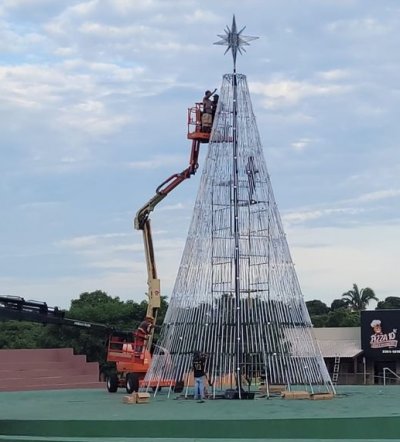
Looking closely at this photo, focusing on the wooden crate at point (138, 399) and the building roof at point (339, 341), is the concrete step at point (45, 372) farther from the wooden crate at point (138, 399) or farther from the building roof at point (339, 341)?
the building roof at point (339, 341)

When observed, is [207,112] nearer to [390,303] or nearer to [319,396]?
[319,396]

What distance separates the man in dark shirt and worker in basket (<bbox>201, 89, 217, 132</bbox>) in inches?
287

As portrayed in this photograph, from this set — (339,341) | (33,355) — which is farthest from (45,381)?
(339,341)

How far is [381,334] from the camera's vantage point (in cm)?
4494

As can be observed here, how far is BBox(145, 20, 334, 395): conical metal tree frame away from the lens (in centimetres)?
2178

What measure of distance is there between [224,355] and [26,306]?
27.5 feet

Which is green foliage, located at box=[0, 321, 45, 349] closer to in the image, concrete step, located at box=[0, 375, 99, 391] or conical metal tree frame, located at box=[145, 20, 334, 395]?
concrete step, located at box=[0, 375, 99, 391]

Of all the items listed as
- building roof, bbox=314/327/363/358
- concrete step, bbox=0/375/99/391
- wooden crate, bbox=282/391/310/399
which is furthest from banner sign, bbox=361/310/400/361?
wooden crate, bbox=282/391/310/399

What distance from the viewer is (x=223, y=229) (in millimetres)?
22516

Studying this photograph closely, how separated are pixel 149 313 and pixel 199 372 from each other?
8.12 m

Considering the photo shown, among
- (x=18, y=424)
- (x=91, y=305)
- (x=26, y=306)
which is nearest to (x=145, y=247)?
(x=26, y=306)

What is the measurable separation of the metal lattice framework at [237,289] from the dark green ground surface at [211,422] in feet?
7.43

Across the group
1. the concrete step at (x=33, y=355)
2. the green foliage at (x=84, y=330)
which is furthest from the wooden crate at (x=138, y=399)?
the green foliage at (x=84, y=330)

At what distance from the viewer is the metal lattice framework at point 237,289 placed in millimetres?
21781
